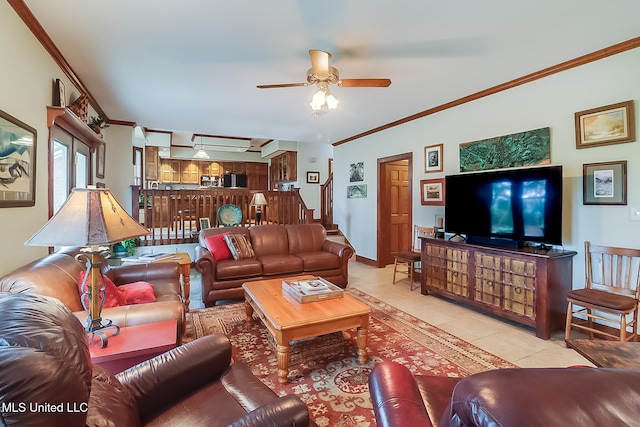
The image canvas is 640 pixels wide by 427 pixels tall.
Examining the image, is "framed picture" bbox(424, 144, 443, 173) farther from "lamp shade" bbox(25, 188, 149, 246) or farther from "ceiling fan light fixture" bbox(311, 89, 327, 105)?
"lamp shade" bbox(25, 188, 149, 246)

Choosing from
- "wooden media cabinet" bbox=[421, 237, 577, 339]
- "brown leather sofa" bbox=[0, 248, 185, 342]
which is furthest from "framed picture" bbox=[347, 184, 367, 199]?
"brown leather sofa" bbox=[0, 248, 185, 342]

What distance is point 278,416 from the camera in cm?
95

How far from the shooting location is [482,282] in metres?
3.33

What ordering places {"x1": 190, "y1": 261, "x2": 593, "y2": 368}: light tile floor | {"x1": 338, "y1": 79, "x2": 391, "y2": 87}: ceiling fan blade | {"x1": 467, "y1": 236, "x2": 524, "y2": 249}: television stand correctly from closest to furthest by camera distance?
{"x1": 190, "y1": 261, "x2": 593, "y2": 368}: light tile floor → {"x1": 338, "y1": 79, "x2": 391, "y2": 87}: ceiling fan blade → {"x1": 467, "y1": 236, "x2": 524, "y2": 249}: television stand

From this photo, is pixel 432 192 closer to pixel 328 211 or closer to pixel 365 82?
pixel 365 82

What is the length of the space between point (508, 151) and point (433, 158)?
3.57 feet

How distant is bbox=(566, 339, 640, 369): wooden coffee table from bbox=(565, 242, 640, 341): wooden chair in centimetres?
129

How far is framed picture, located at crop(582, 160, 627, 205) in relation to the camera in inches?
103

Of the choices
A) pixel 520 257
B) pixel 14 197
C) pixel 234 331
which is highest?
pixel 14 197

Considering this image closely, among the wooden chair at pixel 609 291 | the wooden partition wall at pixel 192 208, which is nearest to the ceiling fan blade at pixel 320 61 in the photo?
the wooden chair at pixel 609 291

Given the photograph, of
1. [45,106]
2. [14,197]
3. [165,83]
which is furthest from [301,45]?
[14,197]

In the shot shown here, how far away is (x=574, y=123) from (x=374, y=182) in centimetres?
317

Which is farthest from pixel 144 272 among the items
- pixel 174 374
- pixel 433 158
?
pixel 433 158

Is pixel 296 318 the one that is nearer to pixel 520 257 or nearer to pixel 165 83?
pixel 520 257
